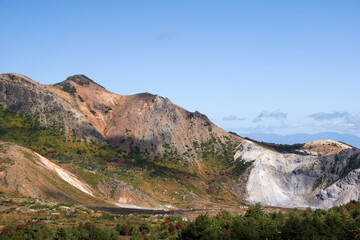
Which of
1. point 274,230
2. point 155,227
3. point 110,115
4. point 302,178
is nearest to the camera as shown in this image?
point 274,230

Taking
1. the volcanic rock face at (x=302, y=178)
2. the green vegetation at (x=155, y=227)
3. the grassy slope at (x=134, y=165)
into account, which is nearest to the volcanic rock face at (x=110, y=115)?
the grassy slope at (x=134, y=165)

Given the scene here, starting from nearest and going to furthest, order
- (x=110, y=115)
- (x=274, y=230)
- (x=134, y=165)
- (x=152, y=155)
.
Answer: (x=274, y=230), (x=134, y=165), (x=152, y=155), (x=110, y=115)

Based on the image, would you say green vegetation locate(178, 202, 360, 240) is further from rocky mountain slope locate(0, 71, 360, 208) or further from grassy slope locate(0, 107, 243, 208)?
grassy slope locate(0, 107, 243, 208)

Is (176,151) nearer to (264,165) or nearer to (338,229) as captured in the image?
(264,165)

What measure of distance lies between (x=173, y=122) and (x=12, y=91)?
73291 millimetres

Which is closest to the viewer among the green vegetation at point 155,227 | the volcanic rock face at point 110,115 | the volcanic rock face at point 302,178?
the green vegetation at point 155,227

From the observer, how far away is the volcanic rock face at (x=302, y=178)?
485 ft

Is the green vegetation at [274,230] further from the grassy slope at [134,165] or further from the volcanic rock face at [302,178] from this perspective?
the volcanic rock face at [302,178]

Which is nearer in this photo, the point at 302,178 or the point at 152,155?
the point at 302,178

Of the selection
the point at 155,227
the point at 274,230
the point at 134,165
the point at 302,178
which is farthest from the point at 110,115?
the point at 274,230

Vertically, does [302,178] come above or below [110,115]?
below

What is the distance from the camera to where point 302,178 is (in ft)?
539

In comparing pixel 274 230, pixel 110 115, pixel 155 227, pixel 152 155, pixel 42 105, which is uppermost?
pixel 110 115

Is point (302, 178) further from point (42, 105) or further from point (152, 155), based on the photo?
point (42, 105)
